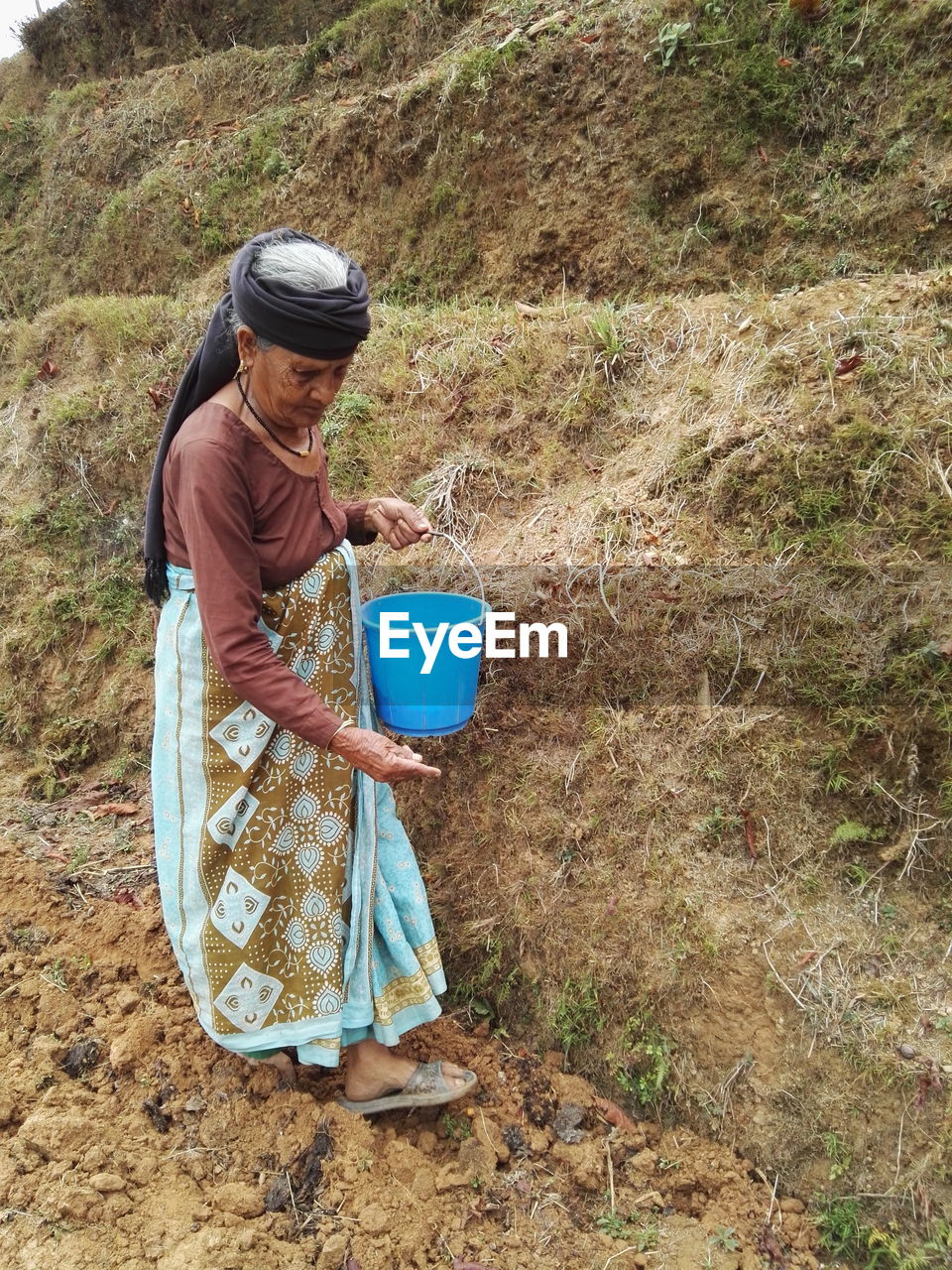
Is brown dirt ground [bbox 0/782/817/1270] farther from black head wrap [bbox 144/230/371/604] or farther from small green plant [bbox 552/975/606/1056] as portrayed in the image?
black head wrap [bbox 144/230/371/604]

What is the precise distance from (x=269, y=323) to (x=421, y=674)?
0.91 m

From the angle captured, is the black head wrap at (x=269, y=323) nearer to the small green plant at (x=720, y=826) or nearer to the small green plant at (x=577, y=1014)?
the small green plant at (x=720, y=826)

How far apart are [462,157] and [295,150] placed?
2078mm

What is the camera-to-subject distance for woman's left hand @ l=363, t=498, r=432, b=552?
2273 mm

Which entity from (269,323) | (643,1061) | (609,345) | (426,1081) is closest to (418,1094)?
(426,1081)

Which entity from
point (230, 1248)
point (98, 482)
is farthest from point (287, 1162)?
point (98, 482)

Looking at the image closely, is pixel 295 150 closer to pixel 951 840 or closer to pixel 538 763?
pixel 538 763

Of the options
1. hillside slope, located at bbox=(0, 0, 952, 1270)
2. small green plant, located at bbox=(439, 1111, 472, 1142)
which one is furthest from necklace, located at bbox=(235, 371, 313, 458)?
small green plant, located at bbox=(439, 1111, 472, 1142)

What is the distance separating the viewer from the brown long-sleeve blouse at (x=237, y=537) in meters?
1.71

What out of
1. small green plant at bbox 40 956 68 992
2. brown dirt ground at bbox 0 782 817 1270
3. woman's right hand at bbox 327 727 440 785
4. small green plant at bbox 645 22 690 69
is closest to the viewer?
woman's right hand at bbox 327 727 440 785

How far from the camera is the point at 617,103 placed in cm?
472

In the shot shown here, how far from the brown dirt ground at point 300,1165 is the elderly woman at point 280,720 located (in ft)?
0.63

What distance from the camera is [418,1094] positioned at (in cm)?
232

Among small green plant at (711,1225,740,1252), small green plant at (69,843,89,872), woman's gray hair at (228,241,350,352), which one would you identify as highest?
woman's gray hair at (228,241,350,352)
